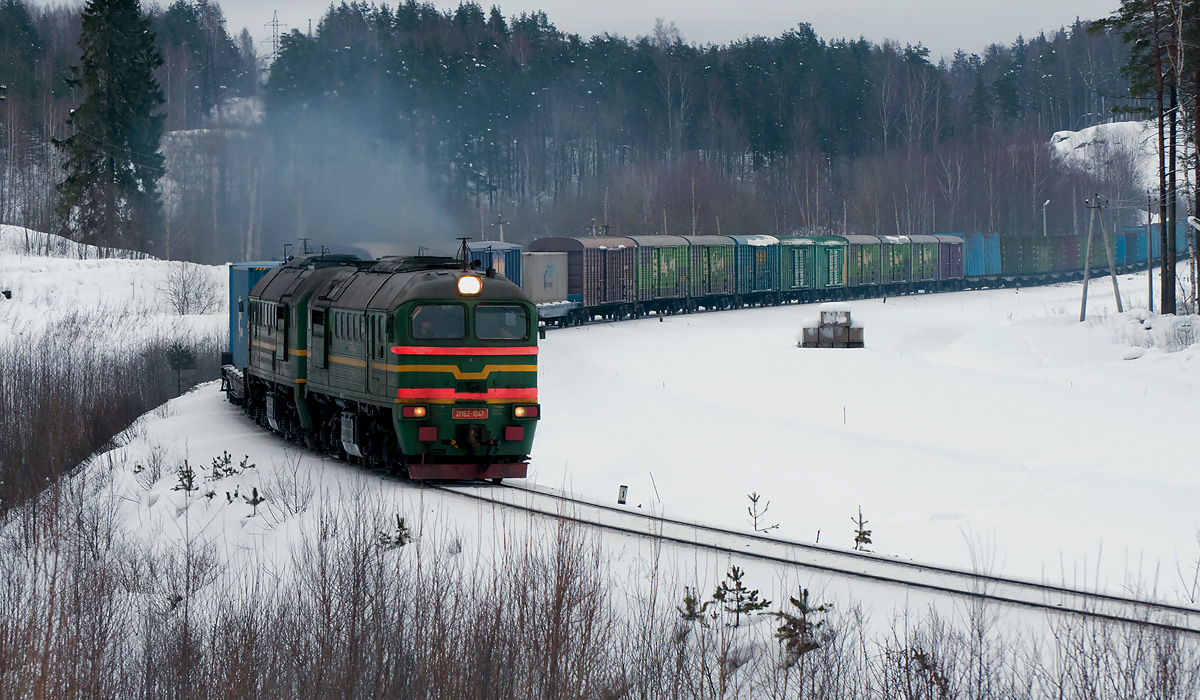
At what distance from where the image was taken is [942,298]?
201ft

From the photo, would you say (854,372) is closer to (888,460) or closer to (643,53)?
(888,460)

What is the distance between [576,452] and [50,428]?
1080cm

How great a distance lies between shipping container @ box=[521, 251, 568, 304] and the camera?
4094 centimetres

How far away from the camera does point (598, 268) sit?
146 ft

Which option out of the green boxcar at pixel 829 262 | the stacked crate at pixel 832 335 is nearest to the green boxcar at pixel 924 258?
the green boxcar at pixel 829 262

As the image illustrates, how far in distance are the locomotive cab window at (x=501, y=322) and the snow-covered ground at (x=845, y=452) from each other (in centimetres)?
210

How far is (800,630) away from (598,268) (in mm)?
35612

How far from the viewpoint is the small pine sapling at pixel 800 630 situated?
29.2ft

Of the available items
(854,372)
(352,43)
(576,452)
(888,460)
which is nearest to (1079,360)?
(854,372)

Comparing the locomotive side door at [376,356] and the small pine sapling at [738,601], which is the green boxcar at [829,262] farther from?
the small pine sapling at [738,601]

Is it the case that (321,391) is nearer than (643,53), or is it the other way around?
(321,391)

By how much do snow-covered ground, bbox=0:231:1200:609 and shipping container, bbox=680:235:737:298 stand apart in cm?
1033

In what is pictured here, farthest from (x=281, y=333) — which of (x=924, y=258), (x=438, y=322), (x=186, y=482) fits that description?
(x=924, y=258)

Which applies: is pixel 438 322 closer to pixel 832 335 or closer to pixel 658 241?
pixel 832 335
